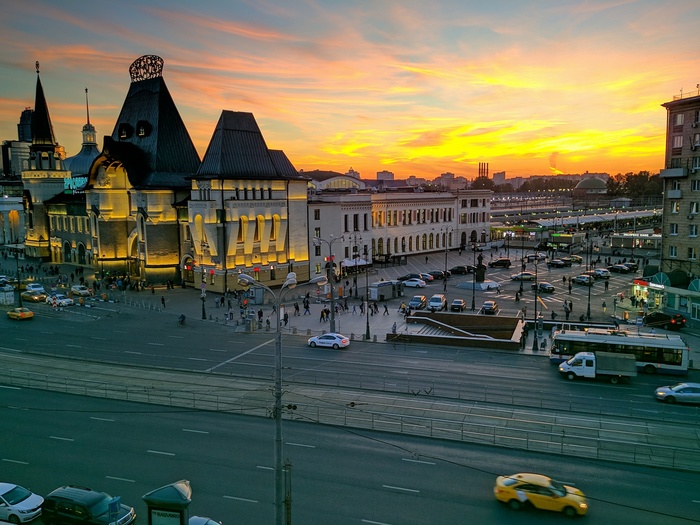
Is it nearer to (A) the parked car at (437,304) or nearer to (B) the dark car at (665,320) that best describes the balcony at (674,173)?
(B) the dark car at (665,320)

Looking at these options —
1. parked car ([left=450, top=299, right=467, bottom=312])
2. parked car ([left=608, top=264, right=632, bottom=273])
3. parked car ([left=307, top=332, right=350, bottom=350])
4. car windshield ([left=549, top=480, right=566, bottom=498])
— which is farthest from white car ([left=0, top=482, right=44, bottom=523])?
parked car ([left=608, top=264, right=632, bottom=273])

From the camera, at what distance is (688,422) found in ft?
79.9

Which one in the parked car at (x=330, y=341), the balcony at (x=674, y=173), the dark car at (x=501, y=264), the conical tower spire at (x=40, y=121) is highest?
the conical tower spire at (x=40, y=121)

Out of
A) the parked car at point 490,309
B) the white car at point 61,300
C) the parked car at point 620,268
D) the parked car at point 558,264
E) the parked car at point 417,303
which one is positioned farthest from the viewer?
the parked car at point 558,264

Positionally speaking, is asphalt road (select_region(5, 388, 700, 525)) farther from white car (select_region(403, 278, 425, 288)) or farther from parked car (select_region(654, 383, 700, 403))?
white car (select_region(403, 278, 425, 288))

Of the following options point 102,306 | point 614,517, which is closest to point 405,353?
point 614,517

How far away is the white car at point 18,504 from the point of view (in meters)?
16.6

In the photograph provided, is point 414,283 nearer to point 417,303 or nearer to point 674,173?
point 417,303

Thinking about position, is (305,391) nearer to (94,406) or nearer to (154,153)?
(94,406)

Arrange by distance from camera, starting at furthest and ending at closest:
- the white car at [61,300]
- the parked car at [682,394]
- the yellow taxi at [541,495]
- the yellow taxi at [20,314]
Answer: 1. the white car at [61,300]
2. the yellow taxi at [20,314]
3. the parked car at [682,394]
4. the yellow taxi at [541,495]

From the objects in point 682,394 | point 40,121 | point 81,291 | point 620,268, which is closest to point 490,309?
point 682,394

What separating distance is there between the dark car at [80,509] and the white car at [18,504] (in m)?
0.58

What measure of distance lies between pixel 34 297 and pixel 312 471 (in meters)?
49.0

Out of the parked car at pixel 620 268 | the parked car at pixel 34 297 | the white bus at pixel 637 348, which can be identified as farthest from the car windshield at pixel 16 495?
the parked car at pixel 620 268
